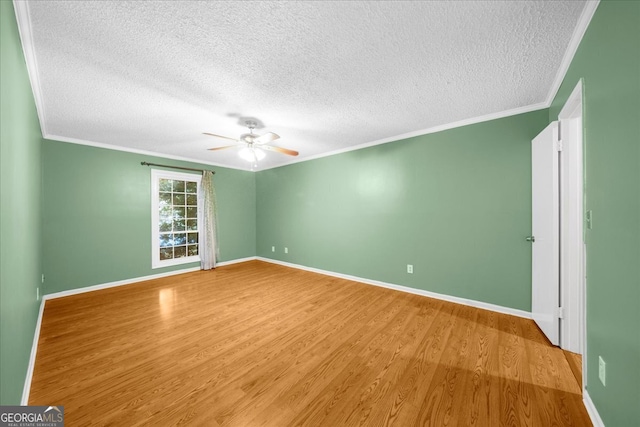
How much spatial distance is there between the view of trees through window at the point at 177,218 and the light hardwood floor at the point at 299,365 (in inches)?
64.2

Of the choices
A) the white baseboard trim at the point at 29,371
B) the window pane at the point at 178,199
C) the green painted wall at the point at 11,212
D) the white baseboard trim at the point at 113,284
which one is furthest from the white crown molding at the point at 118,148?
the white baseboard trim at the point at 29,371

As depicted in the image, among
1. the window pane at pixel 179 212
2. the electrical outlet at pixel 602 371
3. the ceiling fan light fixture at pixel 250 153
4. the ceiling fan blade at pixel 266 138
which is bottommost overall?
the electrical outlet at pixel 602 371

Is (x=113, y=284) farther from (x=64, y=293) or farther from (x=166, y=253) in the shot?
(x=166, y=253)

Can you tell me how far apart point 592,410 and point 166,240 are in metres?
5.77

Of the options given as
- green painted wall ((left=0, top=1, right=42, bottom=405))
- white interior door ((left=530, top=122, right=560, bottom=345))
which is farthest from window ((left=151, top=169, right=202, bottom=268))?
white interior door ((left=530, top=122, right=560, bottom=345))

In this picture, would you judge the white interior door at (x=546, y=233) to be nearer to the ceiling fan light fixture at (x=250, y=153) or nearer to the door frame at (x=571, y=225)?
the door frame at (x=571, y=225)

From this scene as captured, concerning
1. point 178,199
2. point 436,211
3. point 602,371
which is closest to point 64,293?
point 178,199

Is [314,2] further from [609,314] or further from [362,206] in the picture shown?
[362,206]

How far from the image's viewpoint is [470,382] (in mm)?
1660

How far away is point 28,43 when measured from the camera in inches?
61.1

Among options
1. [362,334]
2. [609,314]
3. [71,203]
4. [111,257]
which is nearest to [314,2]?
[609,314]

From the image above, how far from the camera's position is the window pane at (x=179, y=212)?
473 centimetres

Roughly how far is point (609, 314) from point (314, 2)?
2.33 meters

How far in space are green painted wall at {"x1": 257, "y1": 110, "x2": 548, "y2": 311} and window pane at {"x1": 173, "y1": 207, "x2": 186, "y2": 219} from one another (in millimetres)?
2614
